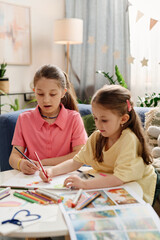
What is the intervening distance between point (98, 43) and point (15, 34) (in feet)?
3.74

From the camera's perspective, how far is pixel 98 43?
4125 millimetres

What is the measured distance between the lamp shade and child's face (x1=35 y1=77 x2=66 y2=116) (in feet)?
8.05

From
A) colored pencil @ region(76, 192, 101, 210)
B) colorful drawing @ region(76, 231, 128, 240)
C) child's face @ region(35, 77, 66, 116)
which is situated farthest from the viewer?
child's face @ region(35, 77, 66, 116)

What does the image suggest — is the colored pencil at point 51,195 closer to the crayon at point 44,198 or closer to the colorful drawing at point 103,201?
the crayon at point 44,198

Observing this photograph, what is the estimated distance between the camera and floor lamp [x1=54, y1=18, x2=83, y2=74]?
3910 mm

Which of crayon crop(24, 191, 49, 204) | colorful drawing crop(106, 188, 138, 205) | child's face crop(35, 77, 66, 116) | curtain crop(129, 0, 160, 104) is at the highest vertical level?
curtain crop(129, 0, 160, 104)

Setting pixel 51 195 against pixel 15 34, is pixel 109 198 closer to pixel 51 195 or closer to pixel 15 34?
pixel 51 195

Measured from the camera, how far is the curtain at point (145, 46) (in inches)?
139

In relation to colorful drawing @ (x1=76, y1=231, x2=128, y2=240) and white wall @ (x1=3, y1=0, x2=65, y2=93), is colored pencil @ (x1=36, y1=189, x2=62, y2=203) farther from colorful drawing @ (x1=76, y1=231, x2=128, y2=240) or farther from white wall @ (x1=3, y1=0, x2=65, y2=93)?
white wall @ (x1=3, y1=0, x2=65, y2=93)

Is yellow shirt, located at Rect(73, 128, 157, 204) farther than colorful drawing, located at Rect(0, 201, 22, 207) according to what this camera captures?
Yes

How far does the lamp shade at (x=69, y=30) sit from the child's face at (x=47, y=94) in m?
2.45

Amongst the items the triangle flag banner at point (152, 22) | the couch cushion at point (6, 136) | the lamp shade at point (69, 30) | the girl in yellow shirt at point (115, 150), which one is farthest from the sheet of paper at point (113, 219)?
the lamp shade at point (69, 30)

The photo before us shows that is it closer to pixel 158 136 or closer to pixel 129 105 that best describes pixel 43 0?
pixel 158 136

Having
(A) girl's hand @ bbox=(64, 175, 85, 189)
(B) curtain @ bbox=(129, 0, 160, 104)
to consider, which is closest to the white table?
(A) girl's hand @ bbox=(64, 175, 85, 189)
